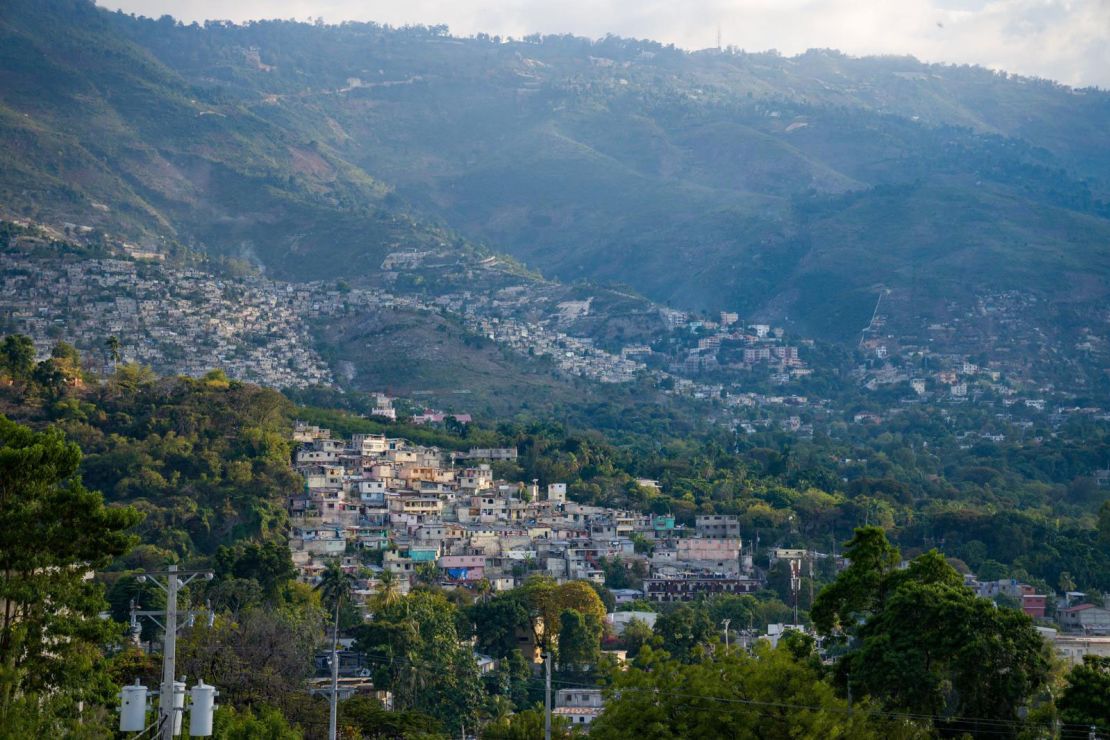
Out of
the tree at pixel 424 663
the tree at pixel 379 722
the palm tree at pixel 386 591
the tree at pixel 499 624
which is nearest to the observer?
the tree at pixel 379 722

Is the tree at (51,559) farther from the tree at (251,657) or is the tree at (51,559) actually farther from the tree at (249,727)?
the tree at (251,657)

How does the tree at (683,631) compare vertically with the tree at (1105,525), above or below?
below

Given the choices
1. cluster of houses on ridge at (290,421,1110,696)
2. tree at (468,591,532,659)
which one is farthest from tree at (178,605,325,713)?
cluster of houses on ridge at (290,421,1110,696)

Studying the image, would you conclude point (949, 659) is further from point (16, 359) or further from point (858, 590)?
point (16, 359)

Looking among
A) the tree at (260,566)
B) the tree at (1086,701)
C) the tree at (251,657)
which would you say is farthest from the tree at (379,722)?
the tree at (1086,701)

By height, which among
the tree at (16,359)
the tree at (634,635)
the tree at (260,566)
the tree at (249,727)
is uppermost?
the tree at (16,359)

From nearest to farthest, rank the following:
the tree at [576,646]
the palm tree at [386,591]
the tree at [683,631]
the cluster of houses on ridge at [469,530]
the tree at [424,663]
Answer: the tree at [424,663], the tree at [683,631], the tree at [576,646], the palm tree at [386,591], the cluster of houses on ridge at [469,530]

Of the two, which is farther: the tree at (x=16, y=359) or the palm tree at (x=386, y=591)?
the tree at (x=16, y=359)

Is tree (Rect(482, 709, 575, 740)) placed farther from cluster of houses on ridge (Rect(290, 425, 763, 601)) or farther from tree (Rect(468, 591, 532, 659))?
cluster of houses on ridge (Rect(290, 425, 763, 601))
